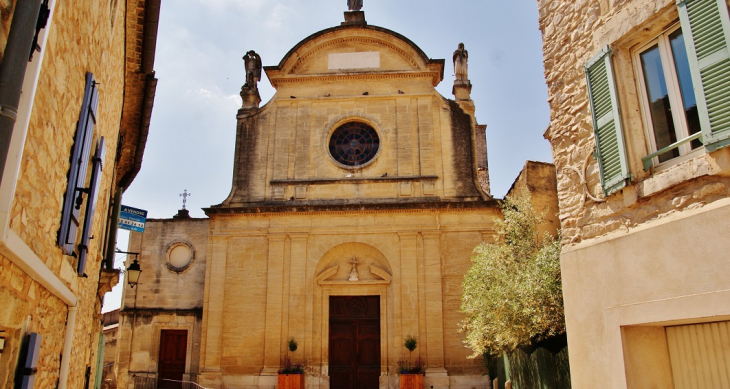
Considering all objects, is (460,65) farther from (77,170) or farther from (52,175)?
(52,175)

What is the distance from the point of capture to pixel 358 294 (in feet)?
60.1

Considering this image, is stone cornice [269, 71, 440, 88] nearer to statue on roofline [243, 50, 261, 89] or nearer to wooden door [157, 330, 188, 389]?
statue on roofline [243, 50, 261, 89]

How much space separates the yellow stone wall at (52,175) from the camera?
12.9ft

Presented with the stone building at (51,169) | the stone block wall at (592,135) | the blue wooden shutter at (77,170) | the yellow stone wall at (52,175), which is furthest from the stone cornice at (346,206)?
the blue wooden shutter at (77,170)

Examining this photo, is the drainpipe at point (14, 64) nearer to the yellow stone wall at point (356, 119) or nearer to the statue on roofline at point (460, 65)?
the yellow stone wall at point (356, 119)

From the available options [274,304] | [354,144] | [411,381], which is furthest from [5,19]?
[354,144]

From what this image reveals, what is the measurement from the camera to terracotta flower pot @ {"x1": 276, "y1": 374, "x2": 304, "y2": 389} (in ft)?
54.3

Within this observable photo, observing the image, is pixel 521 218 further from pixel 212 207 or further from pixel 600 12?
pixel 212 207

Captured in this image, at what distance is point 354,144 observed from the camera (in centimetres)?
1998

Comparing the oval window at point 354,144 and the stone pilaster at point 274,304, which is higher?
the oval window at point 354,144

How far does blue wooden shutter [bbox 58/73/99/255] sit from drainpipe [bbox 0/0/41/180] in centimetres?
225

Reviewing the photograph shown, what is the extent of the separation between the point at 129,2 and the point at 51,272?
→ 17.2 ft

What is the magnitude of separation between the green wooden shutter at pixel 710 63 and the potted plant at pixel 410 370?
1330 centimetres

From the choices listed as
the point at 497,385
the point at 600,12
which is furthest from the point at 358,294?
the point at 600,12
